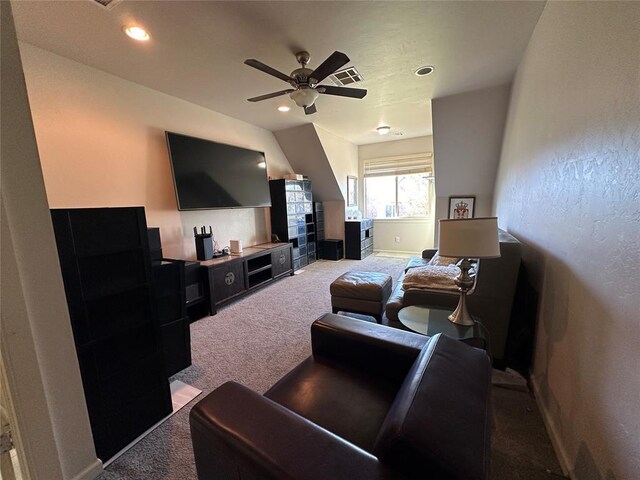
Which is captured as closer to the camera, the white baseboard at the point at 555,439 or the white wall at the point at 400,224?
the white baseboard at the point at 555,439

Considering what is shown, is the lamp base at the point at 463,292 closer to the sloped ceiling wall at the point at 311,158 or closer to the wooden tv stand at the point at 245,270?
the wooden tv stand at the point at 245,270

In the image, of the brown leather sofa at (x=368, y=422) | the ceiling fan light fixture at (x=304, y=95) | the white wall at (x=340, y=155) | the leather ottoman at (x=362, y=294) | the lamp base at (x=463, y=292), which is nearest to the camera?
the brown leather sofa at (x=368, y=422)

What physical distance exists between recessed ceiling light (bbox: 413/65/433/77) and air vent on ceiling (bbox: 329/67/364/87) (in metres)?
0.59

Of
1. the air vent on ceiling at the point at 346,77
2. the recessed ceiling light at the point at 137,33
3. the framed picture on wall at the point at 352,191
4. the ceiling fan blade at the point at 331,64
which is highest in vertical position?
the recessed ceiling light at the point at 137,33

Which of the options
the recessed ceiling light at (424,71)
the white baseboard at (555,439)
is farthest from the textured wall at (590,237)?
the recessed ceiling light at (424,71)

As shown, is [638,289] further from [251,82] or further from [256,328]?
[251,82]

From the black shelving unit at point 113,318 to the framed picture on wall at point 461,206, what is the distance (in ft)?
14.5

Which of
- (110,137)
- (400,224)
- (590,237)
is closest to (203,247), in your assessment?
(110,137)

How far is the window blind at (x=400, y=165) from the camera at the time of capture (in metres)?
5.54

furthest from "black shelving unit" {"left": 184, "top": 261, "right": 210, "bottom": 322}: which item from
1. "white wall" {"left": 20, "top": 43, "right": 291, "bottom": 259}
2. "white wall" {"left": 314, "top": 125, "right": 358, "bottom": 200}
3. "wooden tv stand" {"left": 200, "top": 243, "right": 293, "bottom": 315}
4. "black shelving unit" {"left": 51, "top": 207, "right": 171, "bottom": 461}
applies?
"white wall" {"left": 314, "top": 125, "right": 358, "bottom": 200}

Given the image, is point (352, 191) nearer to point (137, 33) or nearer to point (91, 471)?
point (137, 33)

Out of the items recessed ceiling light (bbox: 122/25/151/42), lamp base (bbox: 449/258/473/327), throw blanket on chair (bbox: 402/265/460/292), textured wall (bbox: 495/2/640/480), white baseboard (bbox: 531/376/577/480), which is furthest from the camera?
throw blanket on chair (bbox: 402/265/460/292)

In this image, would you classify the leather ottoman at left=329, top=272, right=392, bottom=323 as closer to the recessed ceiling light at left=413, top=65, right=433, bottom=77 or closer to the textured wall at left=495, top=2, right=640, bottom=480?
the textured wall at left=495, top=2, right=640, bottom=480

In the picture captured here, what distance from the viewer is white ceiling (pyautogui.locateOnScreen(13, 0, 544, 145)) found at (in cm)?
181
